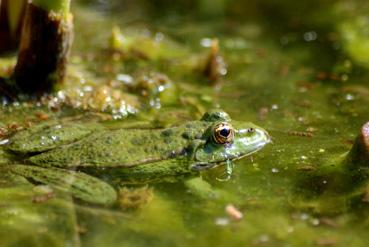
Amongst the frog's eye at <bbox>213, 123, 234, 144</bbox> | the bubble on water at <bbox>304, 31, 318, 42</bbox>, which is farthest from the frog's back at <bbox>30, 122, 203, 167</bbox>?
the bubble on water at <bbox>304, 31, 318, 42</bbox>

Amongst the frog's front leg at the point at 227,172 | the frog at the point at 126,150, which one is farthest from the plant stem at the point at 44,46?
the frog's front leg at the point at 227,172

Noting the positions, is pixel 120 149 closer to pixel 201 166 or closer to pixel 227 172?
pixel 201 166

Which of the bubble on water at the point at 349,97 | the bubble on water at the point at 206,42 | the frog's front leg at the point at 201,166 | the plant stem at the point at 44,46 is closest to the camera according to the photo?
the frog's front leg at the point at 201,166

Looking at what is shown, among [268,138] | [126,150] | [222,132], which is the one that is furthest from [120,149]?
[268,138]

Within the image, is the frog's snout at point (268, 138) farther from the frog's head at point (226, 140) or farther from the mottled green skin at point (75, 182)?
the mottled green skin at point (75, 182)

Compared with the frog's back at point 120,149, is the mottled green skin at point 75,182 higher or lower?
lower

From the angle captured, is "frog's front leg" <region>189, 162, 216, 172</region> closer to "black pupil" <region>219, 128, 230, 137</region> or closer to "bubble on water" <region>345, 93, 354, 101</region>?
"black pupil" <region>219, 128, 230, 137</region>
